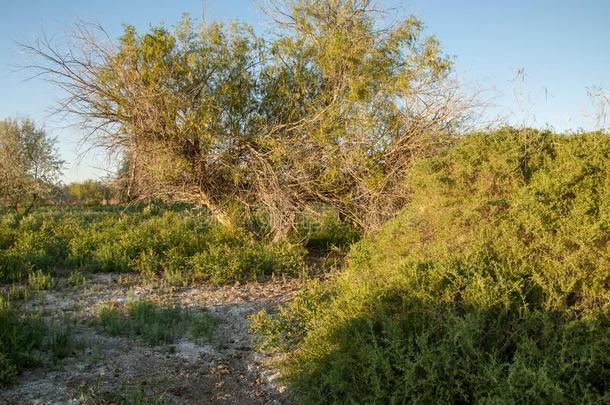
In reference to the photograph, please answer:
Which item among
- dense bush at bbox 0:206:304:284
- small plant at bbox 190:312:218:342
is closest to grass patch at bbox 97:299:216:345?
small plant at bbox 190:312:218:342

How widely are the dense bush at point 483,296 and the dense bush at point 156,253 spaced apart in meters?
2.94

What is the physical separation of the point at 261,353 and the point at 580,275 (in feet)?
10.2

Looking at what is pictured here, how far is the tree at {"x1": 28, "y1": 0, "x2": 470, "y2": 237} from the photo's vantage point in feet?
29.8

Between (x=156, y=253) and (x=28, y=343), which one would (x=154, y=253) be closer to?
(x=156, y=253)

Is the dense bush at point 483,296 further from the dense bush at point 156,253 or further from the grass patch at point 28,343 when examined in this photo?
the dense bush at point 156,253

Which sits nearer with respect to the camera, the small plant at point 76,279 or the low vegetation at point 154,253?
the small plant at point 76,279

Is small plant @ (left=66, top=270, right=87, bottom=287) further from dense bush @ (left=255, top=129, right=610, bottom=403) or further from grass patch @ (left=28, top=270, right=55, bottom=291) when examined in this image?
dense bush @ (left=255, top=129, right=610, bottom=403)

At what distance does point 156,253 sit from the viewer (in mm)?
9406

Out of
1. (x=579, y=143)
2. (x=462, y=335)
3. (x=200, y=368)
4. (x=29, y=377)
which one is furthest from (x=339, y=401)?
(x=579, y=143)

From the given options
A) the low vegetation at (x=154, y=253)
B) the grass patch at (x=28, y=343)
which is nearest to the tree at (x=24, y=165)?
the low vegetation at (x=154, y=253)

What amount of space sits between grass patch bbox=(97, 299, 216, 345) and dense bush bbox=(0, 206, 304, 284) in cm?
168

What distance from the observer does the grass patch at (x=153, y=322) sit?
5590mm

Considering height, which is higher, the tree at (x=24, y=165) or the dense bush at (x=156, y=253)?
the tree at (x=24, y=165)

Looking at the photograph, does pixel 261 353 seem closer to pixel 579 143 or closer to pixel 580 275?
pixel 580 275
